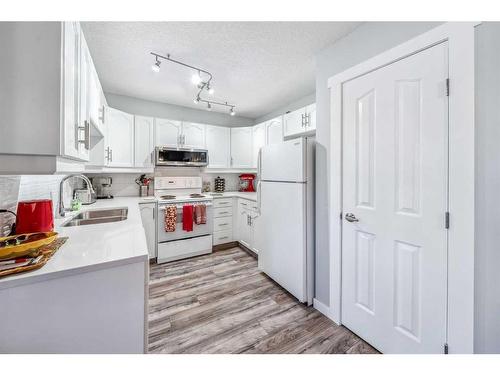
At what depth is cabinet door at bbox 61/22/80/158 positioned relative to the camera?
0.93m

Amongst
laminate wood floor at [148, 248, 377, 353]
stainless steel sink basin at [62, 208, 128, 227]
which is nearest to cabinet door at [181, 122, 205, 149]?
stainless steel sink basin at [62, 208, 128, 227]

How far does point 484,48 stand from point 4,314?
2337 millimetres

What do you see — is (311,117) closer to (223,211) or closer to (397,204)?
(397,204)

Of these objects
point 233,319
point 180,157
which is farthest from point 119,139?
point 233,319

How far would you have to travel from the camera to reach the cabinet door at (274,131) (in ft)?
10.5

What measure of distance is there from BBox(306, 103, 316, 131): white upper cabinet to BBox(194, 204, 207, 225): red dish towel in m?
1.87

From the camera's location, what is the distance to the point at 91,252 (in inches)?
41.0

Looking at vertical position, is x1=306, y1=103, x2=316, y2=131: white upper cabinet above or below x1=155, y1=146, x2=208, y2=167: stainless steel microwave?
above

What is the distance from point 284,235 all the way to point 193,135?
227 cm

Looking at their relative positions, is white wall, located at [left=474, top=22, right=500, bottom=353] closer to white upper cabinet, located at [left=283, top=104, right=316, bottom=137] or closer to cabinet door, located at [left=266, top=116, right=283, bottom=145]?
white upper cabinet, located at [left=283, top=104, right=316, bottom=137]

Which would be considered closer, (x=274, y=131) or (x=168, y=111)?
(x=274, y=131)

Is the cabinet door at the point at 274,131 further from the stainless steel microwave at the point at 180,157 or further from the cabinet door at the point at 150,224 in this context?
the cabinet door at the point at 150,224

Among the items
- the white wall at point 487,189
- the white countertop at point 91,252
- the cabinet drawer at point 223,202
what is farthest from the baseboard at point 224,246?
the white wall at point 487,189

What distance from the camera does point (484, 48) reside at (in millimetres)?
998
